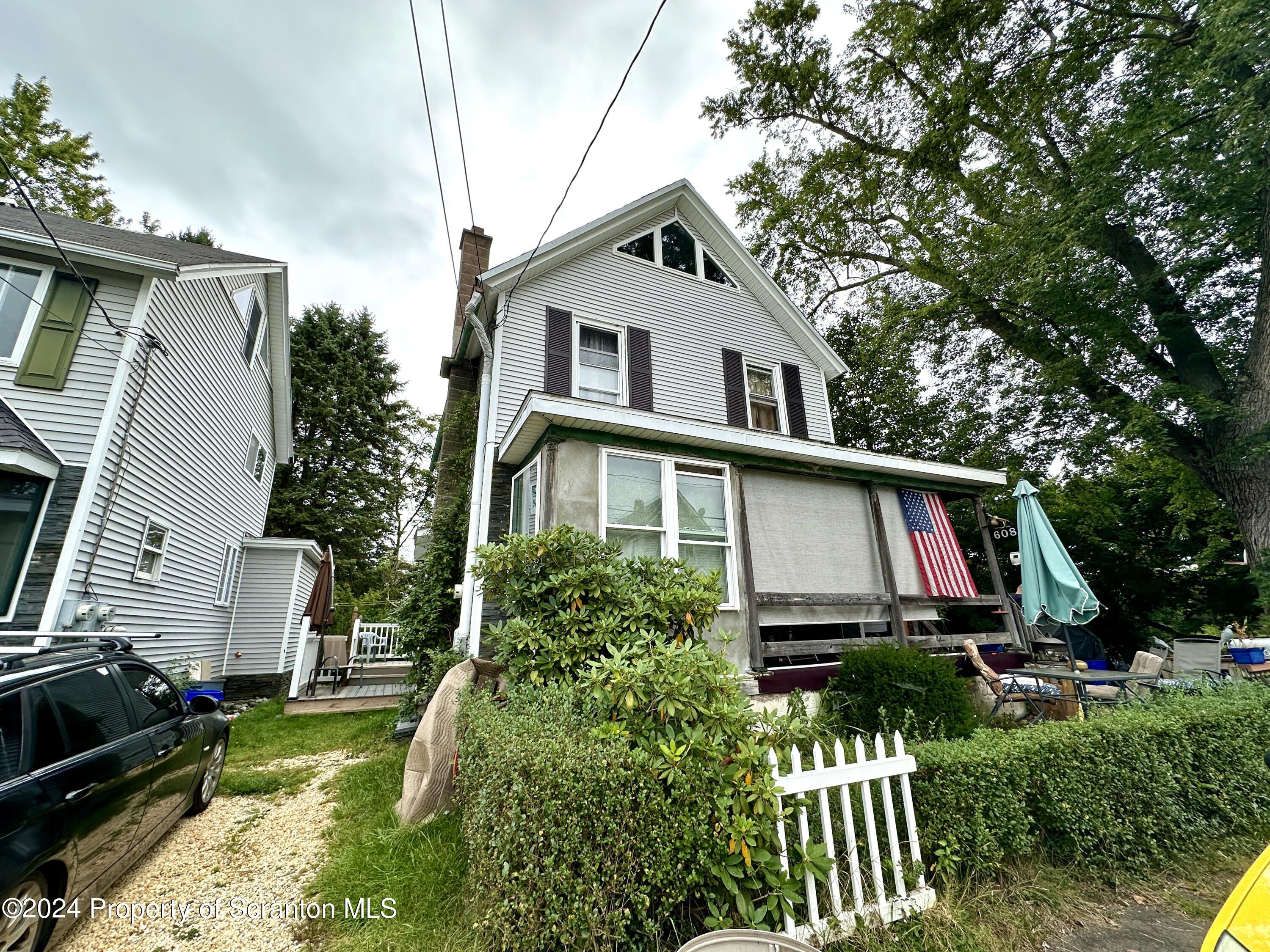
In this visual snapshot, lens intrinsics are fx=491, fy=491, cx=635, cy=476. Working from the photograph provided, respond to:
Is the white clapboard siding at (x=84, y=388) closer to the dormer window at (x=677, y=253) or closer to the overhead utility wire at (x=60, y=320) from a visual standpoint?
the overhead utility wire at (x=60, y=320)

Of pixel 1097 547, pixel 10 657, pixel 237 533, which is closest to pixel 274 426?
pixel 237 533

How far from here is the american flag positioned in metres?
7.43

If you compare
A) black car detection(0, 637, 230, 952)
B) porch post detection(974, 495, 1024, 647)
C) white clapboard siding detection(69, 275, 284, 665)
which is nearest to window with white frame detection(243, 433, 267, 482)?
white clapboard siding detection(69, 275, 284, 665)

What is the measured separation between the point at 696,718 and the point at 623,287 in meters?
8.33

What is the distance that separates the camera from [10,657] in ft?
9.61

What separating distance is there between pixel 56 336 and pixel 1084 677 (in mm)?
13228

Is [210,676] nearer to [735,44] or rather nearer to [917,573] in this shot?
[917,573]

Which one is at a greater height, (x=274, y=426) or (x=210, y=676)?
(x=274, y=426)

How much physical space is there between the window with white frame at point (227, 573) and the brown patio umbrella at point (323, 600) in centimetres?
241

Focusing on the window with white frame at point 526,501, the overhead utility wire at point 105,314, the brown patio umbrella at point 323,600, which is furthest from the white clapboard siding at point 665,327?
the brown patio umbrella at point 323,600

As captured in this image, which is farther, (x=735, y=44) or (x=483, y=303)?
(x=735, y=44)

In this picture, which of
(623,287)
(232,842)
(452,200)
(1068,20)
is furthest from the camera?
(1068,20)

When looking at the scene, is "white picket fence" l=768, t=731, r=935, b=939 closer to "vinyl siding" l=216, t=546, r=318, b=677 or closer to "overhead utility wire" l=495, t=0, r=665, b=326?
"overhead utility wire" l=495, t=0, r=665, b=326

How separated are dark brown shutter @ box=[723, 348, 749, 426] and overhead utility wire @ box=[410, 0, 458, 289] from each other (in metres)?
5.36
